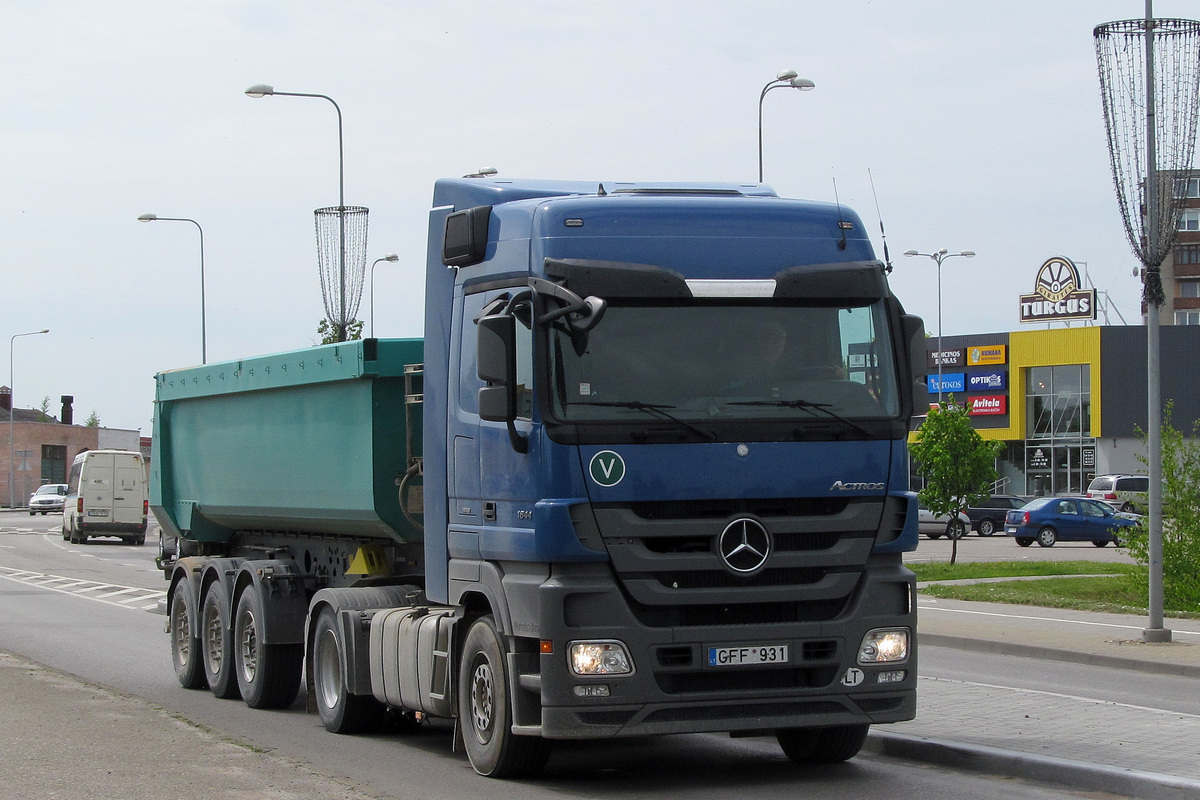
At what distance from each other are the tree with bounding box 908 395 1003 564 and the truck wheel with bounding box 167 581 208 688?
749 inches

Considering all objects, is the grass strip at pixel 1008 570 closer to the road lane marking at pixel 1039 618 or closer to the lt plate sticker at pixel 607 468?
the road lane marking at pixel 1039 618

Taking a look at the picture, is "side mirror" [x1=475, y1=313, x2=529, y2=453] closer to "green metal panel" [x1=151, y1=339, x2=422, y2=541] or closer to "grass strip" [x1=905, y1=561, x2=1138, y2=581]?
"green metal panel" [x1=151, y1=339, x2=422, y2=541]

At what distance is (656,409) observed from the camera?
319 inches

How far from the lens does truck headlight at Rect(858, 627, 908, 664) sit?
8383 millimetres

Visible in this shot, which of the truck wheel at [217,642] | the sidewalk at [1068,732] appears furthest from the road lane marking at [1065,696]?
the truck wheel at [217,642]

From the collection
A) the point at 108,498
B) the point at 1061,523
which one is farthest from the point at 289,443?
the point at 108,498

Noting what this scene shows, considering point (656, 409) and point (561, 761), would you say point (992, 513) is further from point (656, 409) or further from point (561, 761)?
point (656, 409)

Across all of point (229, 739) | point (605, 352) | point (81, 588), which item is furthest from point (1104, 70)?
point (81, 588)

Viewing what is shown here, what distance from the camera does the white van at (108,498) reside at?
161 feet

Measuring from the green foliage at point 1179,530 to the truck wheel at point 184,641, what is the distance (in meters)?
12.4

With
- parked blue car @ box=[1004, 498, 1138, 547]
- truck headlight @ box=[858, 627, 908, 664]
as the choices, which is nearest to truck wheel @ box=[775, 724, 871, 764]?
truck headlight @ box=[858, 627, 908, 664]

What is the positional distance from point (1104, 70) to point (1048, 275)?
56931 mm

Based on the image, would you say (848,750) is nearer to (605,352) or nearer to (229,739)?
(605,352)

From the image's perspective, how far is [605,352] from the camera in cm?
811
